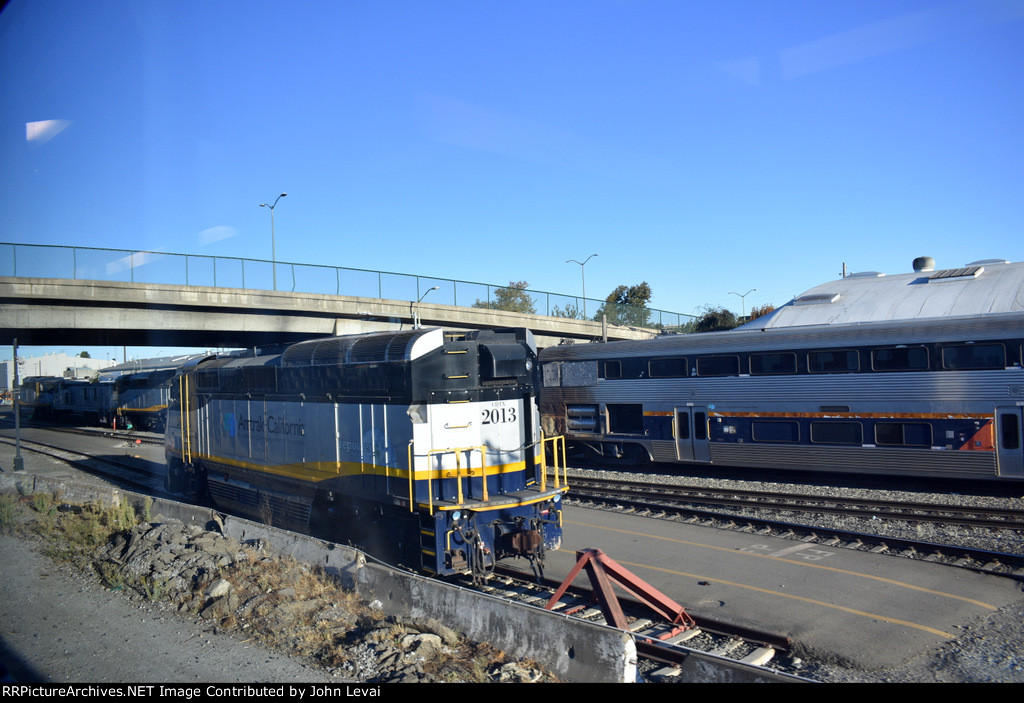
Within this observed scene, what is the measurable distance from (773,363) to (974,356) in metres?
4.42

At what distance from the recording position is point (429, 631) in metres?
6.98

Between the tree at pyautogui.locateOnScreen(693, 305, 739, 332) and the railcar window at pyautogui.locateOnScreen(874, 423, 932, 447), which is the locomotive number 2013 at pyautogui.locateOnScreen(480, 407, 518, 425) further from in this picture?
the tree at pyautogui.locateOnScreen(693, 305, 739, 332)

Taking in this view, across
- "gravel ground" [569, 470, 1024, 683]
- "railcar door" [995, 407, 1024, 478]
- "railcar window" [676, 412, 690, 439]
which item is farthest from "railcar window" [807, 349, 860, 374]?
"gravel ground" [569, 470, 1024, 683]

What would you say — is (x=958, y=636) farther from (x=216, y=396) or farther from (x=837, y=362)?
(x=216, y=396)

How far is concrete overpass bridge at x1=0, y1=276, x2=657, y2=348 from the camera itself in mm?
21938

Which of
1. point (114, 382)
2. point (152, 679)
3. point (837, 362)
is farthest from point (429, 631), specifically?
point (114, 382)

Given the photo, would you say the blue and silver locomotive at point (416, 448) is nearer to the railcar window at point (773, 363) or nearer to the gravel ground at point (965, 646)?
the gravel ground at point (965, 646)

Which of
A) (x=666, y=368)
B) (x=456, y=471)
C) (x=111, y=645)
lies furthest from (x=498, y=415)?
(x=666, y=368)

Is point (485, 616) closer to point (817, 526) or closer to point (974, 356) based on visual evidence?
point (817, 526)

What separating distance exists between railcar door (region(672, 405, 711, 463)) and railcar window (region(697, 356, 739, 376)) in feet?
3.41

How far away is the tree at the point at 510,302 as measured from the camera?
3603cm

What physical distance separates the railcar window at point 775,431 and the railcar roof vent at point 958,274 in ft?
43.8

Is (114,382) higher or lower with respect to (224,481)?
higher
